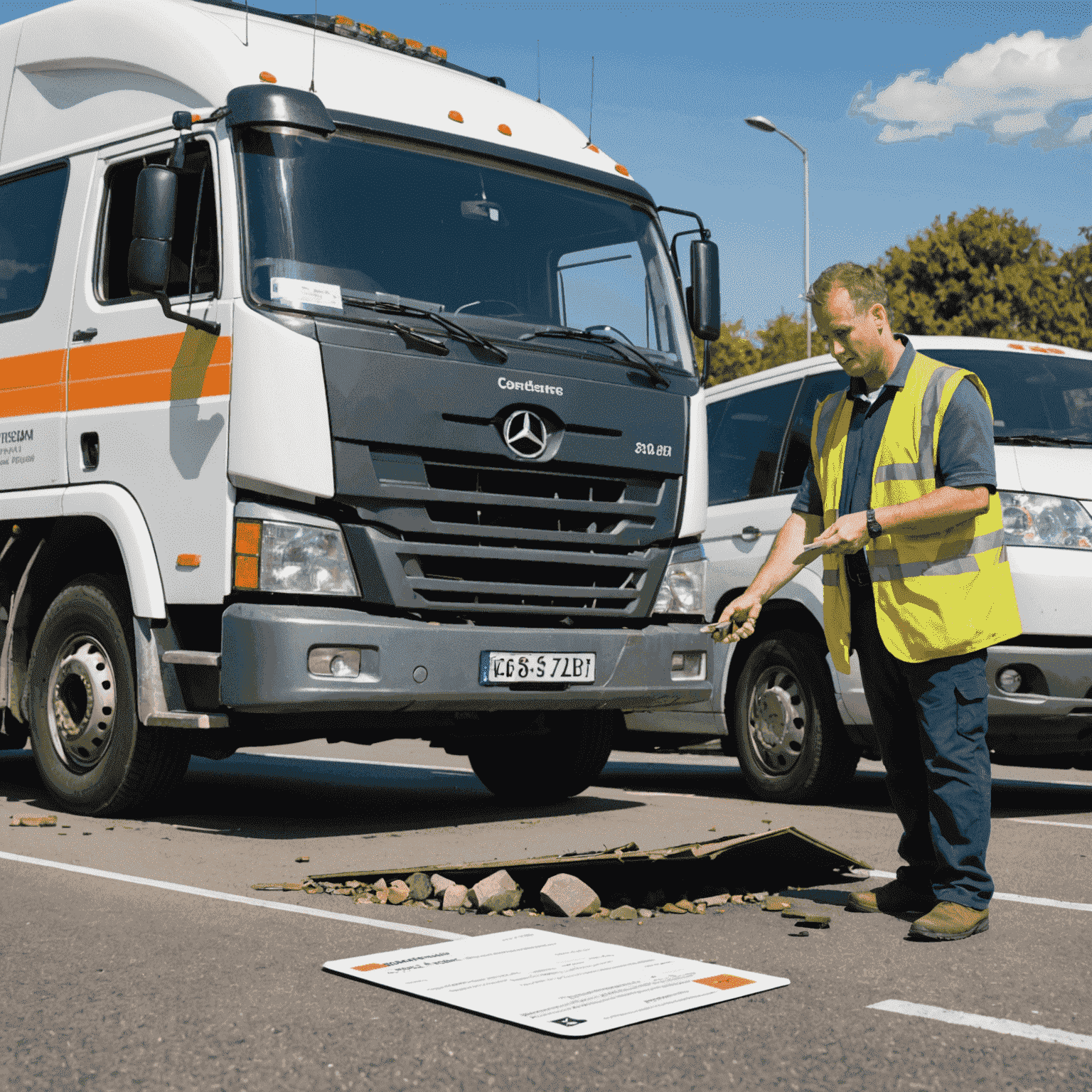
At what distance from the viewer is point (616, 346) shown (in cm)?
708

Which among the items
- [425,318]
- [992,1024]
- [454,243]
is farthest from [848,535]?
[454,243]

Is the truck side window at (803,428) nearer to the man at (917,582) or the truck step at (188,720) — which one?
the man at (917,582)

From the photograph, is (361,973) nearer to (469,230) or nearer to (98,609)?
(98,609)

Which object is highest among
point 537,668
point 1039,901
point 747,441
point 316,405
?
point 747,441

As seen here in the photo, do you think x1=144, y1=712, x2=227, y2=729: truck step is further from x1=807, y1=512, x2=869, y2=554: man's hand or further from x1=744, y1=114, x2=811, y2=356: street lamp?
x1=744, y1=114, x2=811, y2=356: street lamp

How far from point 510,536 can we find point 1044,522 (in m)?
2.40

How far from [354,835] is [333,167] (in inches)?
112

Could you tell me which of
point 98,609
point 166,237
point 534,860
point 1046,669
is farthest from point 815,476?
point 98,609

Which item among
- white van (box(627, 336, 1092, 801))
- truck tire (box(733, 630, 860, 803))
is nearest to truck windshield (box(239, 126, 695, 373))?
white van (box(627, 336, 1092, 801))

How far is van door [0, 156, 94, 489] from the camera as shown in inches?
278

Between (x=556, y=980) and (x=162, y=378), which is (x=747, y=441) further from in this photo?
(x=556, y=980)

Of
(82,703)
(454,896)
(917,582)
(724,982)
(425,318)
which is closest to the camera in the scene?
(724,982)

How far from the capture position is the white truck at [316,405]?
6.09 meters

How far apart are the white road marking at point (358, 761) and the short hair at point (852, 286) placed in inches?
214
